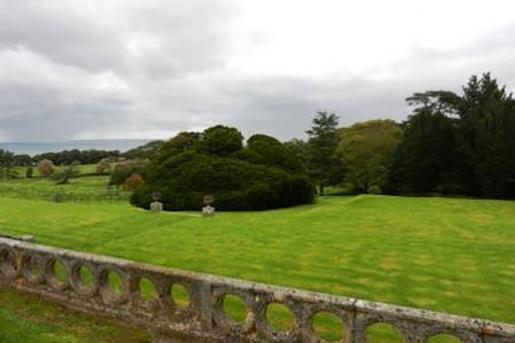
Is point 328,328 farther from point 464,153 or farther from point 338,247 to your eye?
point 464,153

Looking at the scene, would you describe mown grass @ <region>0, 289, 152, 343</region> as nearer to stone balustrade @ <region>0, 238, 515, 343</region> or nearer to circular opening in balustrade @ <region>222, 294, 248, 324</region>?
stone balustrade @ <region>0, 238, 515, 343</region>

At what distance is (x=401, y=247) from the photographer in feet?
42.5

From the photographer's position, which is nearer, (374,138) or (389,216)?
(389,216)

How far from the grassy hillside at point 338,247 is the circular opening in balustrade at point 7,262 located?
390 centimetres

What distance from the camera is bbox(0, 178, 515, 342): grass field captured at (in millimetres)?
9148

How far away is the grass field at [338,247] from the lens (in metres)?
9.15

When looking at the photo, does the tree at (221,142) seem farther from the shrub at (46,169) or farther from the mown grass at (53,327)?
the shrub at (46,169)

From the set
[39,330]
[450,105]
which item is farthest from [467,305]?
[450,105]

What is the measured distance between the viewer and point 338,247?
12906mm

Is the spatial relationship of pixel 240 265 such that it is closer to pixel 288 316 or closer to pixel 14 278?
pixel 288 316

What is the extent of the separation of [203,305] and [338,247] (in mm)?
7670

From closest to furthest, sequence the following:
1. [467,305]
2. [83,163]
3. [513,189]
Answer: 1. [467,305]
2. [513,189]
3. [83,163]

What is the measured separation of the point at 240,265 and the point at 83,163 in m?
90.8

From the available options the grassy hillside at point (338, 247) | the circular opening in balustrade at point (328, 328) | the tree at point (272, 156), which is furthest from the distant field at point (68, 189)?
the circular opening in balustrade at point (328, 328)
